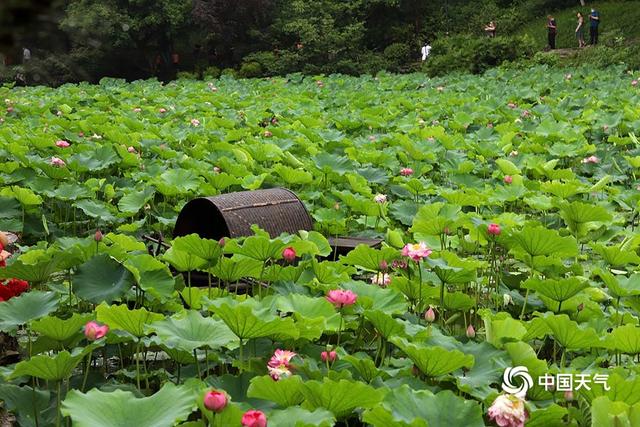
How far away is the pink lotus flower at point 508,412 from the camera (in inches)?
62.6

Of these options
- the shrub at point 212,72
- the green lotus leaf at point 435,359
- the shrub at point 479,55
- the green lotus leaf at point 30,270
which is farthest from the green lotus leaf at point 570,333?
the shrub at point 212,72

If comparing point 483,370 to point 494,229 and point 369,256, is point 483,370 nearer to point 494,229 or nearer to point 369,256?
point 369,256

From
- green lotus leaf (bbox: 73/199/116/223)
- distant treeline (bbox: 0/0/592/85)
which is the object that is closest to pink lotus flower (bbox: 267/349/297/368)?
green lotus leaf (bbox: 73/199/116/223)

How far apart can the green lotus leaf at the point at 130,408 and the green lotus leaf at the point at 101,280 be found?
31.3 inches

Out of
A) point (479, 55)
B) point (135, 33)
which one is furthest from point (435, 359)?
point (135, 33)

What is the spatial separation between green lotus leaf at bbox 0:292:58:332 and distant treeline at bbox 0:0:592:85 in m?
14.4

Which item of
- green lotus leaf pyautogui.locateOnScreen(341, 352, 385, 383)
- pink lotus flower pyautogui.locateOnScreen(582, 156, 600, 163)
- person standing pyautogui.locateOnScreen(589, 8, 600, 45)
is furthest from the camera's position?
person standing pyautogui.locateOnScreen(589, 8, 600, 45)

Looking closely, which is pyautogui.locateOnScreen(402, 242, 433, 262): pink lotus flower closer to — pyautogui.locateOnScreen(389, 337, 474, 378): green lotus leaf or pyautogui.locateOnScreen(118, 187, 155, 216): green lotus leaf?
pyautogui.locateOnScreen(389, 337, 474, 378): green lotus leaf

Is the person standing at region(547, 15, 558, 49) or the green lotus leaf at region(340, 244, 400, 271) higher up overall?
the green lotus leaf at region(340, 244, 400, 271)

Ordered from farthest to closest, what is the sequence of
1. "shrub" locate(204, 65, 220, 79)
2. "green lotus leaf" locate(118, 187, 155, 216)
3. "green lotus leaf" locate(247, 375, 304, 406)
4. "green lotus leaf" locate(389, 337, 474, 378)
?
"shrub" locate(204, 65, 220, 79) → "green lotus leaf" locate(118, 187, 155, 216) → "green lotus leaf" locate(389, 337, 474, 378) → "green lotus leaf" locate(247, 375, 304, 406)

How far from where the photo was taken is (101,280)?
237 centimetres

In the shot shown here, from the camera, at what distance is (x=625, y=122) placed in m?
6.71

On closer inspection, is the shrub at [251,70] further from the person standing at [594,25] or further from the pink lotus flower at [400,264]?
the pink lotus flower at [400,264]

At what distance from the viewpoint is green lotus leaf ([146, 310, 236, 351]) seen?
1835mm
